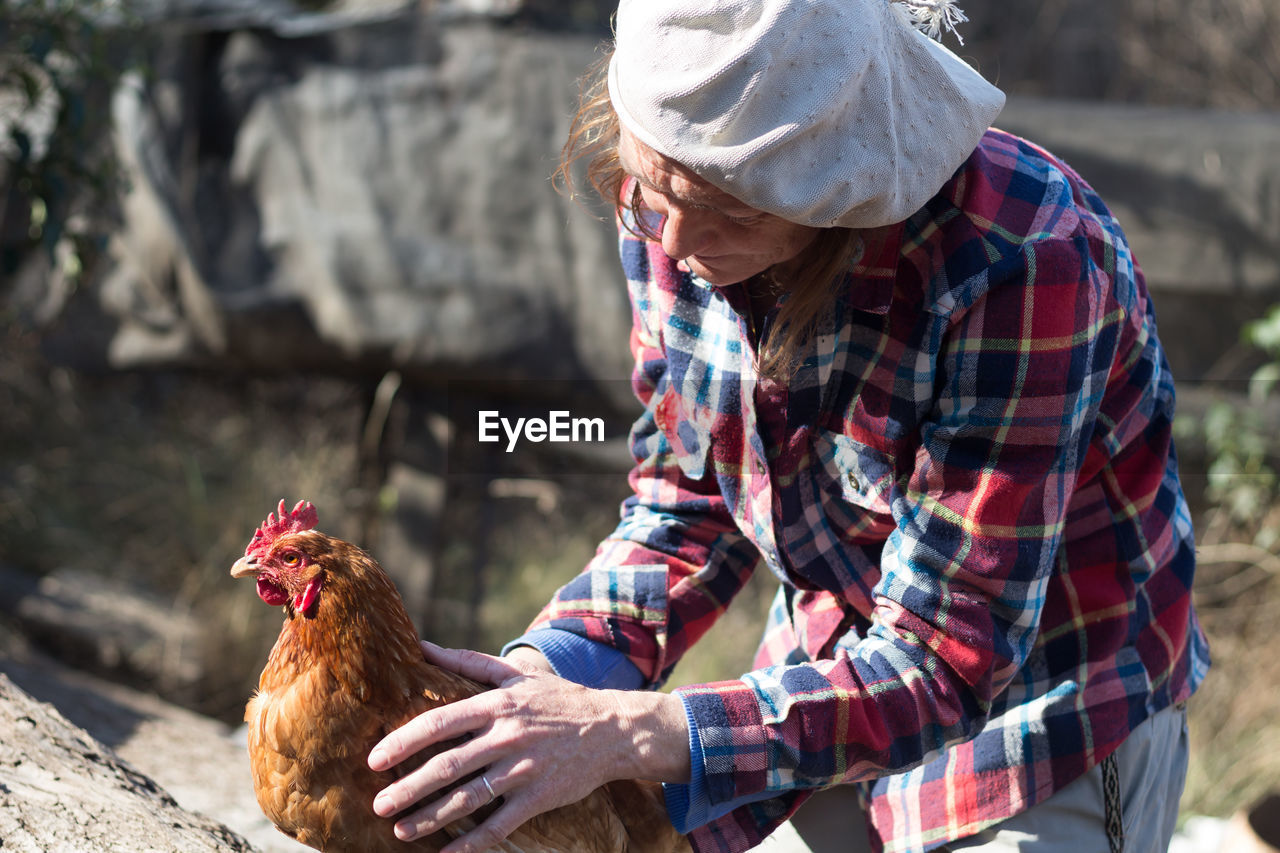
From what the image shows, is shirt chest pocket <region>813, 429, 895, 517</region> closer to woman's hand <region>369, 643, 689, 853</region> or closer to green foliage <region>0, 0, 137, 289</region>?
woman's hand <region>369, 643, 689, 853</region>

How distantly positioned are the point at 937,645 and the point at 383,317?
9.66 feet

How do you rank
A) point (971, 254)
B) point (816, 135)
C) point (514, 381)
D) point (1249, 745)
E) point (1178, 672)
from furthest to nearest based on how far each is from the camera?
point (514, 381), point (1249, 745), point (1178, 672), point (971, 254), point (816, 135)

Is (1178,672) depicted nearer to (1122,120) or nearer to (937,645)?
(937,645)

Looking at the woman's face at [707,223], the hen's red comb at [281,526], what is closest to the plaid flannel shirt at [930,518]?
the woman's face at [707,223]

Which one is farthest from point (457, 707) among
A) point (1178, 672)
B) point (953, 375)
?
point (1178, 672)

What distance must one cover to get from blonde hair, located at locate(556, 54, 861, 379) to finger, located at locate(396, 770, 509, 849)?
0.62 m

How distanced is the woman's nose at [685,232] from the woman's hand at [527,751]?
54 cm

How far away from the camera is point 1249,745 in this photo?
139 inches

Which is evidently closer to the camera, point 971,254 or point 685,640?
point 971,254

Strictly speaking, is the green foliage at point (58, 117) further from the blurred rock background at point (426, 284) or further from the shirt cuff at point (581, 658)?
the shirt cuff at point (581, 658)

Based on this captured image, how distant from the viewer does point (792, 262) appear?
53.0 inches

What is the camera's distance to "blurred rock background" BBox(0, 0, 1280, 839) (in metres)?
3.83

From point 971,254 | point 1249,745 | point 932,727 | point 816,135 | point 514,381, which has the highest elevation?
point 816,135

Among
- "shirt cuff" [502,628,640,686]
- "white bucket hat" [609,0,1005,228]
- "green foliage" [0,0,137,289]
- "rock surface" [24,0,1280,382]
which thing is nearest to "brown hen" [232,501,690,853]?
"shirt cuff" [502,628,640,686]
